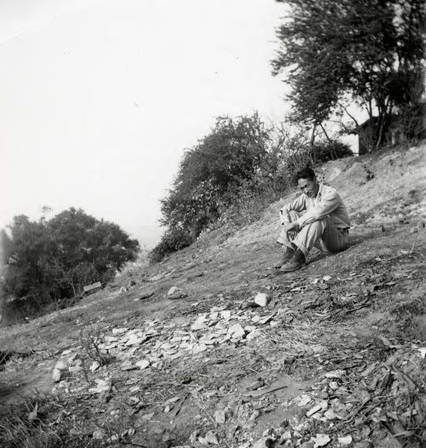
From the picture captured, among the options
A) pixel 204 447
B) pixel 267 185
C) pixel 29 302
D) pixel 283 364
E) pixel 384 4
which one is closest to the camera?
pixel 204 447

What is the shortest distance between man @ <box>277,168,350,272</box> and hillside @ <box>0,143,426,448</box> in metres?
0.19

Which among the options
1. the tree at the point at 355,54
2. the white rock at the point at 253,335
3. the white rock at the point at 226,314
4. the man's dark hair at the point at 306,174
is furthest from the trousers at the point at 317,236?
the tree at the point at 355,54

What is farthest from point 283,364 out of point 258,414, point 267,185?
point 267,185

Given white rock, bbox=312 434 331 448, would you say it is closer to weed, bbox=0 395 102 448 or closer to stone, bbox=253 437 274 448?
stone, bbox=253 437 274 448

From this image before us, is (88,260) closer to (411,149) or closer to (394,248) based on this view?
(411,149)

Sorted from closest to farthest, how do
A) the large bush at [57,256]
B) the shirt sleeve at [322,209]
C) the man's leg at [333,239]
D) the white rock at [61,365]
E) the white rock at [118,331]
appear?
the white rock at [61,365] < the white rock at [118,331] < the shirt sleeve at [322,209] < the man's leg at [333,239] < the large bush at [57,256]

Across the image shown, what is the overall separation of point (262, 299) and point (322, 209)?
1.47 metres

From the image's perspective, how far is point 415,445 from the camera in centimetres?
191

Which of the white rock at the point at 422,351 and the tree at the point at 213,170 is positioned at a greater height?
the tree at the point at 213,170

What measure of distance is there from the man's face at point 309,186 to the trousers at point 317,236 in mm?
330

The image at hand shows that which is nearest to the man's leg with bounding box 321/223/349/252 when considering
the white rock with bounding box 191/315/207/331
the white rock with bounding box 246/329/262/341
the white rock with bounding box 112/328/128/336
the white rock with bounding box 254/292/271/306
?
the white rock with bounding box 254/292/271/306

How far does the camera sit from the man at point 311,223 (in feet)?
16.3

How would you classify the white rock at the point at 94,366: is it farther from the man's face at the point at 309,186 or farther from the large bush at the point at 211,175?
the large bush at the point at 211,175

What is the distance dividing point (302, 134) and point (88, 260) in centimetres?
2042
